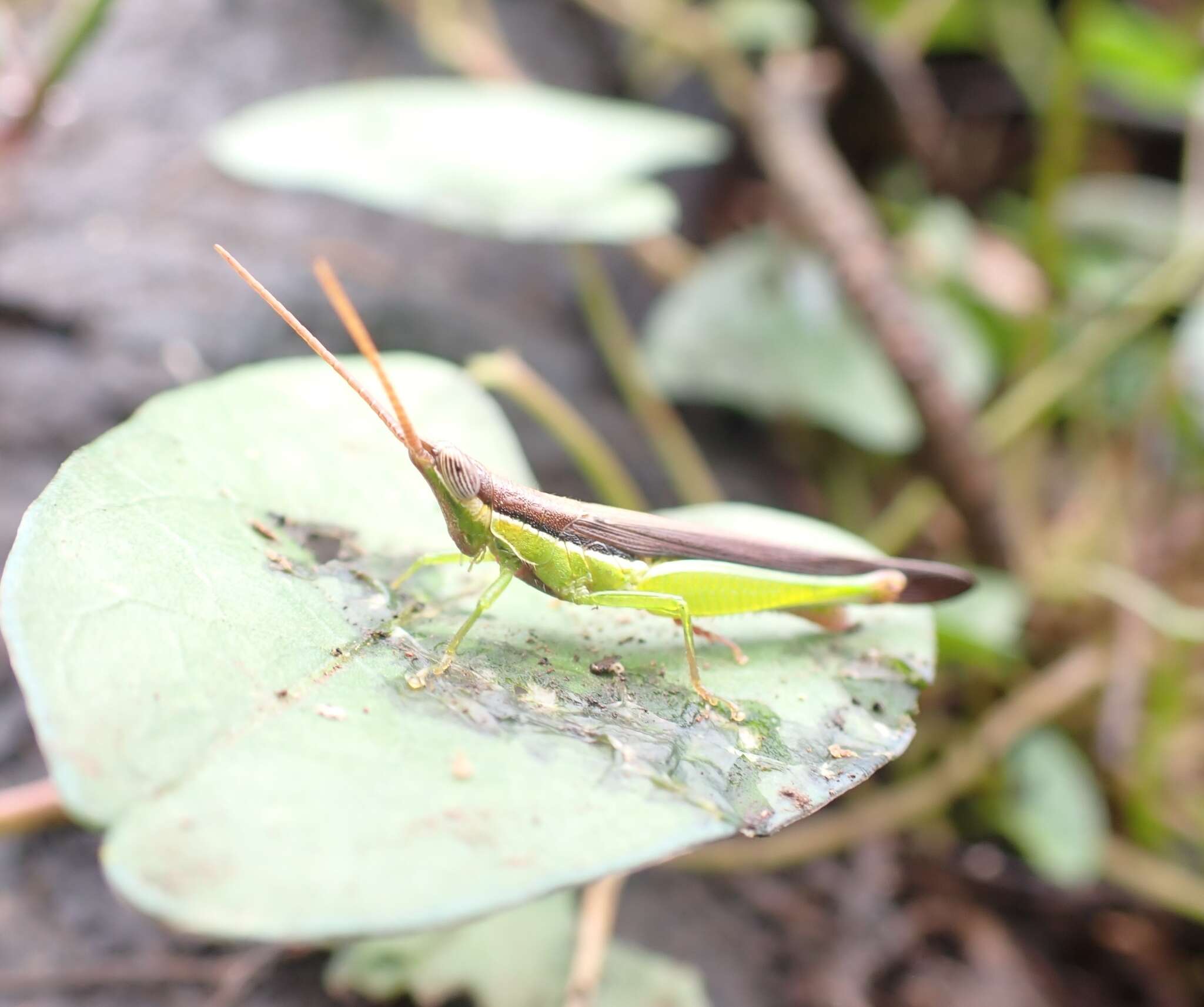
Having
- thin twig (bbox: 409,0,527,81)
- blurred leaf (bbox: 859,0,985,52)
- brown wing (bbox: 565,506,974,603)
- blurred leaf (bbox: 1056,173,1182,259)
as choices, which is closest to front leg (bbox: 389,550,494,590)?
brown wing (bbox: 565,506,974,603)

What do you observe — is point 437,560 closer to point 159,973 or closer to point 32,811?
point 32,811

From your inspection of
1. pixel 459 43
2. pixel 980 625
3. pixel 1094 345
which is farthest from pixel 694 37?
pixel 980 625

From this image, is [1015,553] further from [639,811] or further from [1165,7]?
[1165,7]

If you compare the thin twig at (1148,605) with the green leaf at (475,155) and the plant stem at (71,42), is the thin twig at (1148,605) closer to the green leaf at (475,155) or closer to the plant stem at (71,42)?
the green leaf at (475,155)

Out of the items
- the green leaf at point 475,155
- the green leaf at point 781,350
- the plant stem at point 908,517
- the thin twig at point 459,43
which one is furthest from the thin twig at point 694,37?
the plant stem at point 908,517

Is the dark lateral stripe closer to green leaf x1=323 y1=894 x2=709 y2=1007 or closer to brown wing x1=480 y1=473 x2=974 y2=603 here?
brown wing x1=480 y1=473 x2=974 y2=603

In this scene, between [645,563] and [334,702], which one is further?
[645,563]
